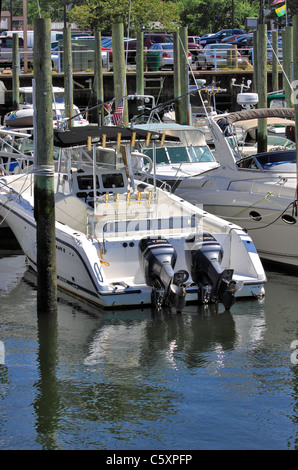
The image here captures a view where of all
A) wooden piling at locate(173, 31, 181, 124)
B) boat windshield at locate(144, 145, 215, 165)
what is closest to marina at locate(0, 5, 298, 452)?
boat windshield at locate(144, 145, 215, 165)

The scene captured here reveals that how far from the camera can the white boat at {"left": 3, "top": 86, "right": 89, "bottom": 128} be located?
19.3 m

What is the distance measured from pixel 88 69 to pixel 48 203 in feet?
78.3

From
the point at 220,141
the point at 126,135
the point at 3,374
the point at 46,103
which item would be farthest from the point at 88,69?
the point at 3,374

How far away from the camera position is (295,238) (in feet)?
46.3

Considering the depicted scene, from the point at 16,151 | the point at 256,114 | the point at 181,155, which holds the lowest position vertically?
the point at 181,155

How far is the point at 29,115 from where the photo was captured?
22.5 meters

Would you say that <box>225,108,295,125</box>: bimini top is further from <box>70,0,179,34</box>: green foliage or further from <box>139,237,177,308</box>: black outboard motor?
<box>70,0,179,34</box>: green foliage

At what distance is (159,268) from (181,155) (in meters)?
7.83

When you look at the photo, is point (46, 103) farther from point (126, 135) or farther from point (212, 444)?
point (212, 444)

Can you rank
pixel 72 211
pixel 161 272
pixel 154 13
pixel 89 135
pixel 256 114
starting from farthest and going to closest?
pixel 154 13
pixel 256 114
pixel 72 211
pixel 89 135
pixel 161 272

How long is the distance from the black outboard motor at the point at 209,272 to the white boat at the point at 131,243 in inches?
0.6

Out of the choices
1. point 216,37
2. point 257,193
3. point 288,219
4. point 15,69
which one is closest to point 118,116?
point 257,193

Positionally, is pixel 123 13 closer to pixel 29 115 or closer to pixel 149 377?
pixel 29 115

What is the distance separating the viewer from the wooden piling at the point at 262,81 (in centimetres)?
1772
